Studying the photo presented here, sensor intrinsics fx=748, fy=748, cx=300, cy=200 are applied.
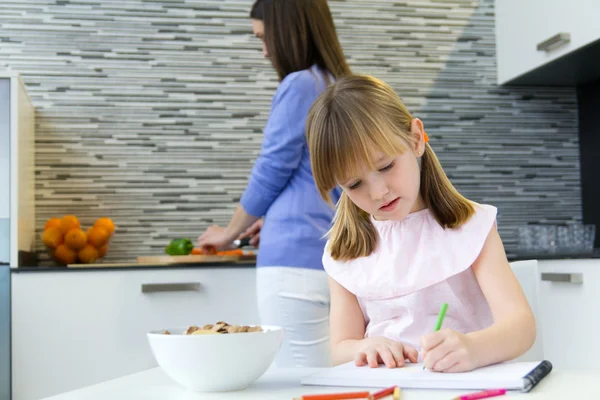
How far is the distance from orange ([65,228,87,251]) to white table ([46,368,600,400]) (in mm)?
1539

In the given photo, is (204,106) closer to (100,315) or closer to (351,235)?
(100,315)

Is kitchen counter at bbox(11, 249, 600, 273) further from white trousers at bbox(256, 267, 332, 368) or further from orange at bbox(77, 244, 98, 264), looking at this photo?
white trousers at bbox(256, 267, 332, 368)

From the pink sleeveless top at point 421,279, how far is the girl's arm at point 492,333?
0.09ft

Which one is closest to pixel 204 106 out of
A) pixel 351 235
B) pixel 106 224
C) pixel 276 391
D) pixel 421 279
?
pixel 106 224

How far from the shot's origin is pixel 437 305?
1.26 meters

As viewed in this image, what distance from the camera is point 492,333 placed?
104 cm

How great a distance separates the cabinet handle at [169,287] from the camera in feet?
7.19

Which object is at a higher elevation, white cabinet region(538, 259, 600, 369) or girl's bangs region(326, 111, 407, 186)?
girl's bangs region(326, 111, 407, 186)

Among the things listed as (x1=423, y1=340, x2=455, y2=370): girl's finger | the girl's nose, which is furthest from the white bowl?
the girl's nose

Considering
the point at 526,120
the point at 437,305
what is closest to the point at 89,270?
the point at 437,305

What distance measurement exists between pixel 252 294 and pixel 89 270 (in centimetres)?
48

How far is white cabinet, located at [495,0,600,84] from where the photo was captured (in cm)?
237

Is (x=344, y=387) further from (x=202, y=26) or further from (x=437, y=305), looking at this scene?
(x=202, y=26)

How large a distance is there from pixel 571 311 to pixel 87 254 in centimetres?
151
